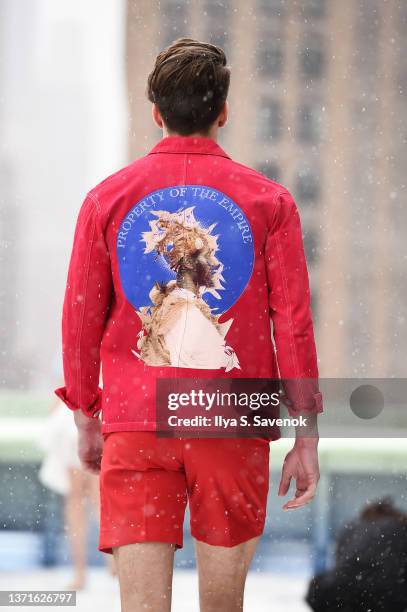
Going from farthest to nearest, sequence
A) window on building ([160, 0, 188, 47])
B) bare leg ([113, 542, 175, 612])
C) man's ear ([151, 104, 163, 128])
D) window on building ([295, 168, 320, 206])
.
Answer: window on building ([295, 168, 320, 206]), window on building ([160, 0, 188, 47]), man's ear ([151, 104, 163, 128]), bare leg ([113, 542, 175, 612])

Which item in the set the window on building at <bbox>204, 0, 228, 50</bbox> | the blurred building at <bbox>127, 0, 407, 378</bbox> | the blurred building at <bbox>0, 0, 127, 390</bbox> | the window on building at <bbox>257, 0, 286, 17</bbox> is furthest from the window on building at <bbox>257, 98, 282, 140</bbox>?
the blurred building at <bbox>0, 0, 127, 390</bbox>

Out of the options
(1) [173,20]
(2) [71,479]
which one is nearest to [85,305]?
(2) [71,479]

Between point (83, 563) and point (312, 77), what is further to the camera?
point (312, 77)

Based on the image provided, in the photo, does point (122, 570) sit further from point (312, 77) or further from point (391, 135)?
point (391, 135)

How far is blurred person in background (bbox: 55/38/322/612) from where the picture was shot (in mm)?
1420

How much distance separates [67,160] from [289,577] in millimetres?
43367

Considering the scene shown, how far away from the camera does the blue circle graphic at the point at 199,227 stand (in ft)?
4.73

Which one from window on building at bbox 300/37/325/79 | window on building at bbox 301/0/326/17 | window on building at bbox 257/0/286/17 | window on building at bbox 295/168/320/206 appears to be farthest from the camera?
window on building at bbox 295/168/320/206

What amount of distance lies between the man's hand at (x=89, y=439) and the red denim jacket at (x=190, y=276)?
0.07 meters

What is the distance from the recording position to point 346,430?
247 centimetres

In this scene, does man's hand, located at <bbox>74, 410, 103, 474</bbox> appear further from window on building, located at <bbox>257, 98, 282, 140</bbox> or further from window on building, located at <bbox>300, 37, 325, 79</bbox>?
window on building, located at <bbox>257, 98, 282, 140</bbox>

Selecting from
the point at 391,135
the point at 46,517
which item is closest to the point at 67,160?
the point at 391,135

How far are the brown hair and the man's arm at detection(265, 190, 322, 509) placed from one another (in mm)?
167

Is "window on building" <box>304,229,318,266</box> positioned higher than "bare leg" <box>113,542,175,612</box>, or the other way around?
"window on building" <box>304,229,318,266</box>
